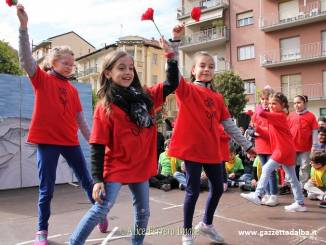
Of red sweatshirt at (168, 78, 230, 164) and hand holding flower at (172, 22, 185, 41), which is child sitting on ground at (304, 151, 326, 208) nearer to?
red sweatshirt at (168, 78, 230, 164)

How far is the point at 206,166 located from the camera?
141 inches

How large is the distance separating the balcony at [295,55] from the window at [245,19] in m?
3.23

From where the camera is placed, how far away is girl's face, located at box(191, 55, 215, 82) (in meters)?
3.70

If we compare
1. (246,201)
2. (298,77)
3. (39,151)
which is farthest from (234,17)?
(39,151)

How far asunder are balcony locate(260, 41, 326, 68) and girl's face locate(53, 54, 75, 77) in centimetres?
2511

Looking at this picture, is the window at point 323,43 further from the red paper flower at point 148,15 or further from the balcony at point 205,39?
the red paper flower at point 148,15

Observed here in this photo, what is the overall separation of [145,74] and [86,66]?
10891mm

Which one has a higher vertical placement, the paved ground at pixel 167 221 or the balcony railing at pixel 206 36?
the balcony railing at pixel 206 36

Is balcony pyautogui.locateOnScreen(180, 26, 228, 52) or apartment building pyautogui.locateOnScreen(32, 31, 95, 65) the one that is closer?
balcony pyautogui.locateOnScreen(180, 26, 228, 52)

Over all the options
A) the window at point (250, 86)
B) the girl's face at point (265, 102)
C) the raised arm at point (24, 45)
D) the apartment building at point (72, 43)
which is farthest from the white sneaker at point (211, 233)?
the apartment building at point (72, 43)

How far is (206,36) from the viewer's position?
3241 centimetres

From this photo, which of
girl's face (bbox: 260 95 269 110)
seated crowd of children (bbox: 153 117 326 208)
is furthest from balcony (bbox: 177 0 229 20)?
girl's face (bbox: 260 95 269 110)

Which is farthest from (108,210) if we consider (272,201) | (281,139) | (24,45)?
(272,201)

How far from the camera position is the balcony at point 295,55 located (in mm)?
26120
